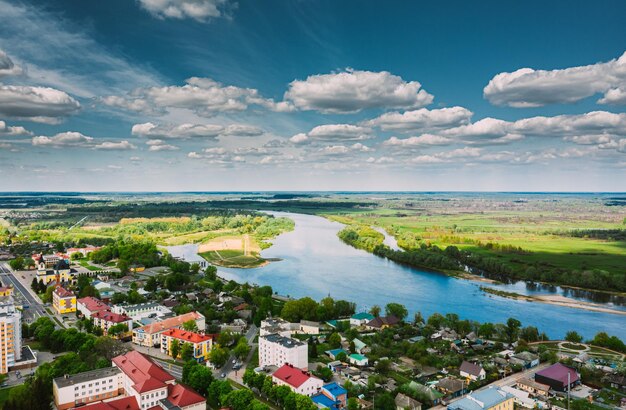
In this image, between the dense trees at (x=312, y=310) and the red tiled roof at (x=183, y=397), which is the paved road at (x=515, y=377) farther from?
the dense trees at (x=312, y=310)

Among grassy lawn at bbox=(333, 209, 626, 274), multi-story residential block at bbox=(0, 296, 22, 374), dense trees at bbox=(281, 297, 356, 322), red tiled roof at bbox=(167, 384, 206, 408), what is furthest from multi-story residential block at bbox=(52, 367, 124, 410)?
grassy lawn at bbox=(333, 209, 626, 274)

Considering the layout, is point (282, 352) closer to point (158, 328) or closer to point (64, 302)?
point (158, 328)

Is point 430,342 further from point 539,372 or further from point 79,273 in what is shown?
point 79,273

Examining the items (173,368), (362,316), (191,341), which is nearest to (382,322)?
(362,316)

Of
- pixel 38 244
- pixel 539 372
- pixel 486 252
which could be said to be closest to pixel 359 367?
pixel 539 372

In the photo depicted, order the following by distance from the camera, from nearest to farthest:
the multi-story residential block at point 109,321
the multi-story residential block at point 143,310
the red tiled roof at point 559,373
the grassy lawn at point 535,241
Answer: the red tiled roof at point 559,373 → the multi-story residential block at point 109,321 → the multi-story residential block at point 143,310 → the grassy lawn at point 535,241

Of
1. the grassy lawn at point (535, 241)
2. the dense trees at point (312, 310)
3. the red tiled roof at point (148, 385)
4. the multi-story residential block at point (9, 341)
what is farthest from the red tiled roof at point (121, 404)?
the grassy lawn at point (535, 241)
